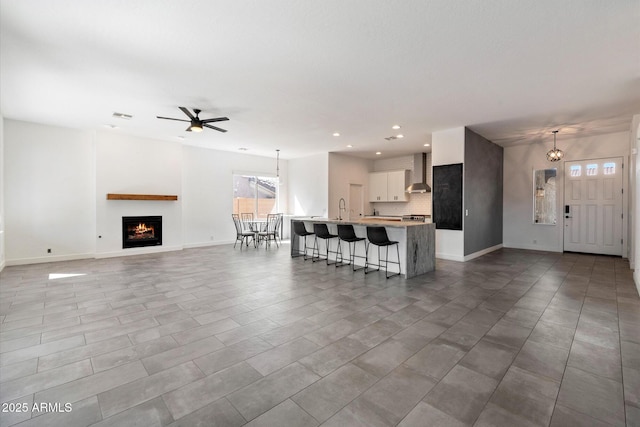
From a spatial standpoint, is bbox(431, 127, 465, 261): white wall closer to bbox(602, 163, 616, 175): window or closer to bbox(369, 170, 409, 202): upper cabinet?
bbox(369, 170, 409, 202): upper cabinet

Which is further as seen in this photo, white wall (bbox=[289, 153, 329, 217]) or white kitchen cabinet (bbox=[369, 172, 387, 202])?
white kitchen cabinet (bbox=[369, 172, 387, 202])

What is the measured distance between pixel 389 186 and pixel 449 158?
3628mm

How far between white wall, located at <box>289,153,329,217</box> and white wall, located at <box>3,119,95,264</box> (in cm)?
575

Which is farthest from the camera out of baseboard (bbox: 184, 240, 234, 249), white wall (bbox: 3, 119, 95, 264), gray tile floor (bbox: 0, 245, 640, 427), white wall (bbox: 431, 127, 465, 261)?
baseboard (bbox: 184, 240, 234, 249)

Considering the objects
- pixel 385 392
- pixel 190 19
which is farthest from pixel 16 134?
pixel 385 392

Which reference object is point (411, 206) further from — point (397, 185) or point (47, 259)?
point (47, 259)

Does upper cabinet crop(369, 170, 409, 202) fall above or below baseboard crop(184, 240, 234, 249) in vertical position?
above

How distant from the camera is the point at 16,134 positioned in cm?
596

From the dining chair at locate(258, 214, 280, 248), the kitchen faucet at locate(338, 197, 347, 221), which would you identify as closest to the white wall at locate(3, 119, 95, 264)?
the dining chair at locate(258, 214, 280, 248)

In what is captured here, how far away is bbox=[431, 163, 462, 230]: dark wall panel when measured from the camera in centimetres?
636

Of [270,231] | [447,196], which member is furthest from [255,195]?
[447,196]

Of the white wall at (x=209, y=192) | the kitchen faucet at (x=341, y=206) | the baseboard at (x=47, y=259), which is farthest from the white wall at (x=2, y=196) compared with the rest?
the kitchen faucet at (x=341, y=206)

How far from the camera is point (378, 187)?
10414 mm

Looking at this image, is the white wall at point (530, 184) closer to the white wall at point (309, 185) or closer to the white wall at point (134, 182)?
the white wall at point (309, 185)
